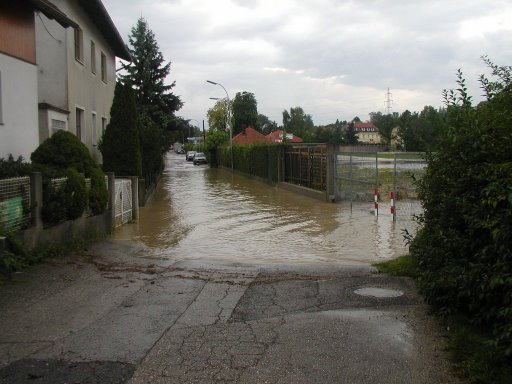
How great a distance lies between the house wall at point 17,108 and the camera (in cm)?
1195

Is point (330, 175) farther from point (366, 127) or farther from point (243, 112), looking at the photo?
point (366, 127)

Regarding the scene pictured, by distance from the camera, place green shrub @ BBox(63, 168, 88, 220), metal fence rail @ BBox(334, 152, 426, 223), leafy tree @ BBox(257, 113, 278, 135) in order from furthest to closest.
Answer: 1. leafy tree @ BBox(257, 113, 278, 135)
2. metal fence rail @ BBox(334, 152, 426, 223)
3. green shrub @ BBox(63, 168, 88, 220)

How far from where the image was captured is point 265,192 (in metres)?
27.4

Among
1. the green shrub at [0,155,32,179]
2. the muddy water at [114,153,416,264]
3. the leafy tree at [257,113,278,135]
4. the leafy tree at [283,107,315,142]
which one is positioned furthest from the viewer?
the leafy tree at [283,107,315,142]

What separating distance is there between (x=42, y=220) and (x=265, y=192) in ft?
61.5

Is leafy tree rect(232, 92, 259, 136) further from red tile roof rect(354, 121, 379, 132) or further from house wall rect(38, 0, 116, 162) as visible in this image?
red tile roof rect(354, 121, 379, 132)

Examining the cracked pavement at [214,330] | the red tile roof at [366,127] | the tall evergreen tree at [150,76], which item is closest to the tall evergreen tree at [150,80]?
the tall evergreen tree at [150,76]

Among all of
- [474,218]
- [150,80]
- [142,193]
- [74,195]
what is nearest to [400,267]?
[474,218]

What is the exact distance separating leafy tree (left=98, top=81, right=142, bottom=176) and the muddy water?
1761 mm

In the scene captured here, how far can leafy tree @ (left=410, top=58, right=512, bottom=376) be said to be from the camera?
3967mm

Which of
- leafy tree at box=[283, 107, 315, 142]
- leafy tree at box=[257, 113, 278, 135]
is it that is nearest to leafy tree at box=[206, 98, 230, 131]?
leafy tree at box=[257, 113, 278, 135]

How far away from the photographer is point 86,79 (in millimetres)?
20516

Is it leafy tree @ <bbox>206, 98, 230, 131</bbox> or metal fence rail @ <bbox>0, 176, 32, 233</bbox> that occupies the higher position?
leafy tree @ <bbox>206, 98, 230, 131</bbox>

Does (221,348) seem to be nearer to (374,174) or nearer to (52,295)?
(52,295)
